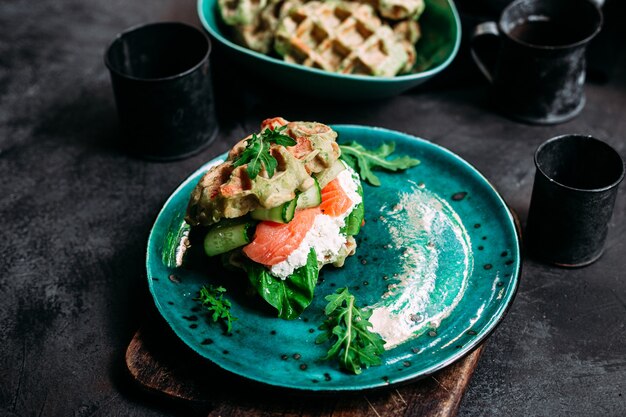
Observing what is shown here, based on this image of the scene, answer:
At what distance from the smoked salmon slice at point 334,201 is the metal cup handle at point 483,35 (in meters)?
1.28

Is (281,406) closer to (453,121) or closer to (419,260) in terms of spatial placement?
(419,260)

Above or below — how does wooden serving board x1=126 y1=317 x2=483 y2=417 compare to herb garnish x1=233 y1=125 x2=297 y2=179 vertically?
below

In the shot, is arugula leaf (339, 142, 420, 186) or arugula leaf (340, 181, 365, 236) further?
arugula leaf (339, 142, 420, 186)

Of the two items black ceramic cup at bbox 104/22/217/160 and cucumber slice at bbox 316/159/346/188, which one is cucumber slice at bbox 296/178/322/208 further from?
black ceramic cup at bbox 104/22/217/160

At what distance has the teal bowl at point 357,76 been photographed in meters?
2.82

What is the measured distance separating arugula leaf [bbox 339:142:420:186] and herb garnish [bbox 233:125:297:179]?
0.43 m

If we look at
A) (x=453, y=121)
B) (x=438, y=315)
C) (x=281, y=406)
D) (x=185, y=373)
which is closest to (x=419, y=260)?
(x=438, y=315)

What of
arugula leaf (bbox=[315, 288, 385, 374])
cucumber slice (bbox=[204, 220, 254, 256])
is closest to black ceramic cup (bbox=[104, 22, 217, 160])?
cucumber slice (bbox=[204, 220, 254, 256])

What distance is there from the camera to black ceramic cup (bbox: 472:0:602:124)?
293 cm

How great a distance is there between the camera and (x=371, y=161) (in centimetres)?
257

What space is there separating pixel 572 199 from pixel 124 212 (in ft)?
5.41

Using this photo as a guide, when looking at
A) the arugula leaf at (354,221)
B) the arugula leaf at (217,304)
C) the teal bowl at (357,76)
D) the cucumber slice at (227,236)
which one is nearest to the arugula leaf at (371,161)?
the arugula leaf at (354,221)

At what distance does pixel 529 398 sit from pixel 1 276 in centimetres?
183

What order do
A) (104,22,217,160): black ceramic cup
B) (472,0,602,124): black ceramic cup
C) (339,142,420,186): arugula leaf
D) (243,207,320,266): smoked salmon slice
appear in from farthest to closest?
(472,0,602,124): black ceramic cup, (104,22,217,160): black ceramic cup, (339,142,420,186): arugula leaf, (243,207,320,266): smoked salmon slice
